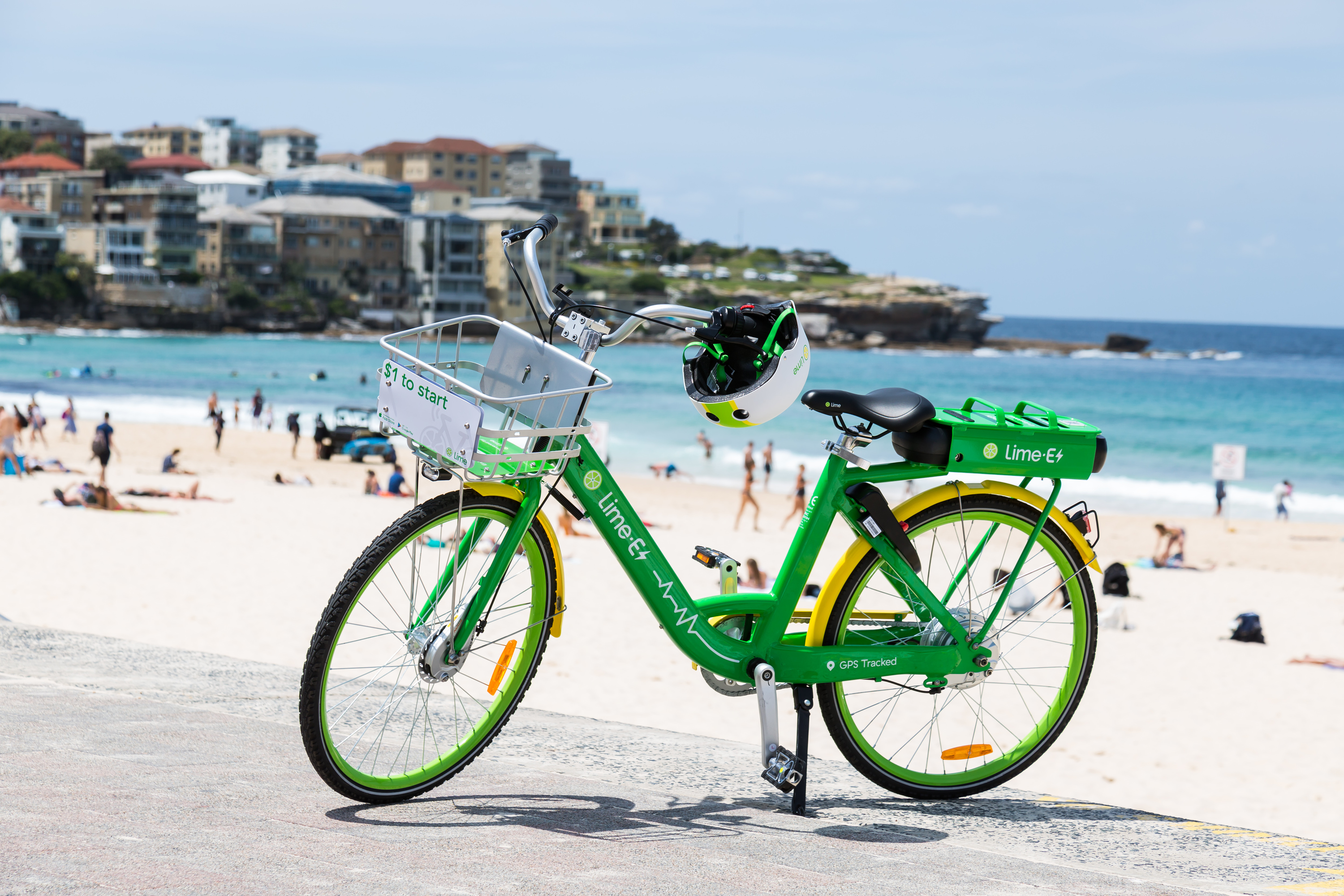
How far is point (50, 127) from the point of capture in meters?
162

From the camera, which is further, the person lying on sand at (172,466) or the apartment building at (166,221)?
the apartment building at (166,221)

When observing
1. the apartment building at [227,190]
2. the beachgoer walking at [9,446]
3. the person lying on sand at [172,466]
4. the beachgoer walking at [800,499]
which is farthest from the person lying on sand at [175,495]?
the apartment building at [227,190]

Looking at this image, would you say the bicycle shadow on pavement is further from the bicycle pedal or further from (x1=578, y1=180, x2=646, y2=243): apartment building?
(x1=578, y1=180, x2=646, y2=243): apartment building

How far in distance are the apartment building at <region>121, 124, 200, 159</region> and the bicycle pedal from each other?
6504 inches

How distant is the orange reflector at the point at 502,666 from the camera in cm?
342

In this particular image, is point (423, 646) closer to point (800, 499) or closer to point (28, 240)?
point (800, 499)

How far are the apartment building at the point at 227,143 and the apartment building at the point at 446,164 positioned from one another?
1489 centimetres

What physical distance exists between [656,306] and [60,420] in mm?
42881

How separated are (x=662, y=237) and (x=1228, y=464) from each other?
141m

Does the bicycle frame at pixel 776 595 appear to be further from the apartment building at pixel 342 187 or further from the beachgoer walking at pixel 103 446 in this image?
the apartment building at pixel 342 187

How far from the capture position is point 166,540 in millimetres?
14078

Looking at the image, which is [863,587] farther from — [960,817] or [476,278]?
[476,278]

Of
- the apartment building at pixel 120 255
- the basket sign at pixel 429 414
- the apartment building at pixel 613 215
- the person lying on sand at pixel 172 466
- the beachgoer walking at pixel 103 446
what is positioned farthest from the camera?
the apartment building at pixel 613 215

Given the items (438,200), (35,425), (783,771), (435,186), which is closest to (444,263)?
(438,200)
